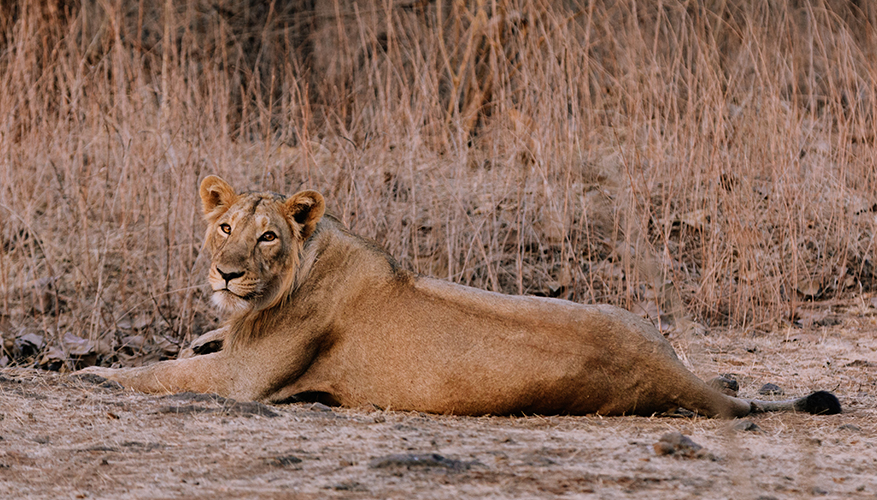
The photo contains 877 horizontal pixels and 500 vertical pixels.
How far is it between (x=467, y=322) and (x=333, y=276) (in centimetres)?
72

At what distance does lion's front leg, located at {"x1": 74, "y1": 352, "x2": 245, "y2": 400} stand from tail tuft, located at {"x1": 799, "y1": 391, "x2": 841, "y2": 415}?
238cm

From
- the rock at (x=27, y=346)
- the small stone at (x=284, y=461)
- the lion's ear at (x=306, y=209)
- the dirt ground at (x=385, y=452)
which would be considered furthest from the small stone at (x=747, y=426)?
the rock at (x=27, y=346)

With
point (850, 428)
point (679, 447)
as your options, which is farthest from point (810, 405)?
point (679, 447)

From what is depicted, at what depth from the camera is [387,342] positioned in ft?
13.6

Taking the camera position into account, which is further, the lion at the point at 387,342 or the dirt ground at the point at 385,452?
the lion at the point at 387,342

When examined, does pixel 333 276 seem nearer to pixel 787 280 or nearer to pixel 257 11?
pixel 787 280

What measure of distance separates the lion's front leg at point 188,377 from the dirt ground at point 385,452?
0.12 meters

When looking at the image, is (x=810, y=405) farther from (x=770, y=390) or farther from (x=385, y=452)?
(x=385, y=452)

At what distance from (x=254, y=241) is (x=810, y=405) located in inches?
97.6

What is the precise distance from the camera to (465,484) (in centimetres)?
269

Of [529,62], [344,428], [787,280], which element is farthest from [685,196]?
[344,428]

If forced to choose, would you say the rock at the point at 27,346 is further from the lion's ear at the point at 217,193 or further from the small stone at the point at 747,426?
the small stone at the point at 747,426

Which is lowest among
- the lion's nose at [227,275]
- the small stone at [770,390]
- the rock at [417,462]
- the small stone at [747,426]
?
the small stone at [770,390]

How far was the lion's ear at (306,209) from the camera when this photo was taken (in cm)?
436
